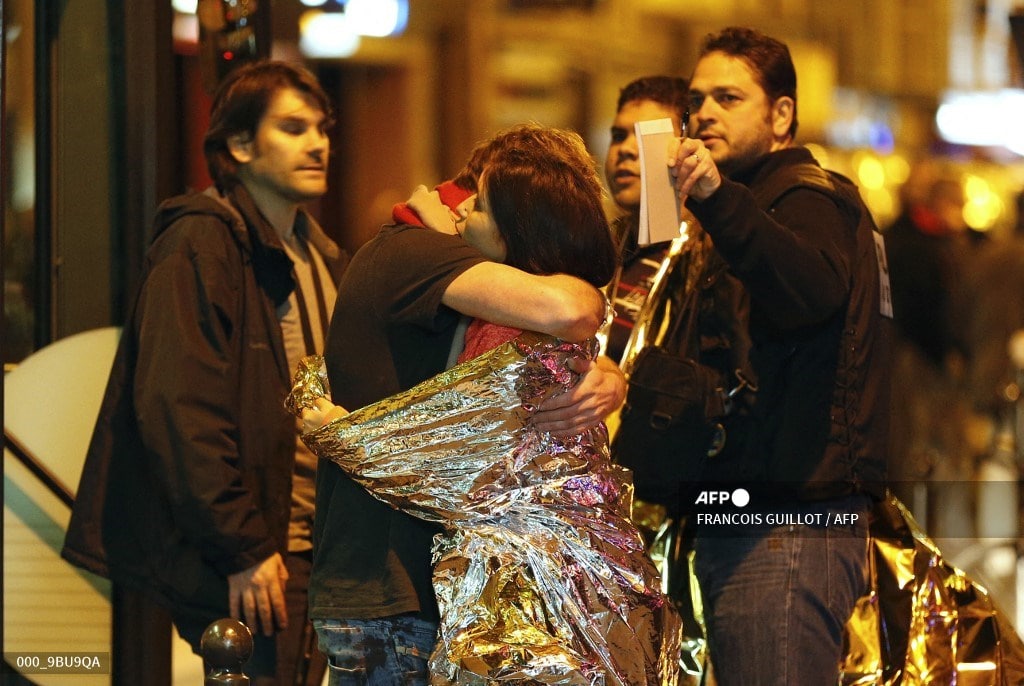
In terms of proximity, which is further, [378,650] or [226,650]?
[226,650]

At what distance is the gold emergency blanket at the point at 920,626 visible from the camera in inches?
121

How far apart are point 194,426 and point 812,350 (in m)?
1.37

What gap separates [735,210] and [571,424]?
1.94ft

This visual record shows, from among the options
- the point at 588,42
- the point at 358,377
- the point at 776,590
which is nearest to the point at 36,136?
the point at 358,377

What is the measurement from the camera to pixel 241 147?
11.6 feet

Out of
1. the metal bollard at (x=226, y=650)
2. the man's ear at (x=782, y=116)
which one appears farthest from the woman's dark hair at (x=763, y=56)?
the metal bollard at (x=226, y=650)

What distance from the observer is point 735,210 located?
2773 mm

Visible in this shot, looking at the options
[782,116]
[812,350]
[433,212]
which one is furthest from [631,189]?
[433,212]

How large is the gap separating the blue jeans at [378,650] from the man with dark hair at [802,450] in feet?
2.70

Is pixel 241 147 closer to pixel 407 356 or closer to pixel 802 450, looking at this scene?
pixel 407 356

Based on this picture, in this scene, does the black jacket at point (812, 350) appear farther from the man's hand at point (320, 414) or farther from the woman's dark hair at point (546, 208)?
the man's hand at point (320, 414)

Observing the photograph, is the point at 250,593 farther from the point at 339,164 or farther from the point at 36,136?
the point at 339,164

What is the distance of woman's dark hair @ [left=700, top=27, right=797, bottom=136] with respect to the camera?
10.4 feet

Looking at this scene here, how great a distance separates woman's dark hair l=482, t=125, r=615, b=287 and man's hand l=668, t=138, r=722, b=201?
321 millimetres
